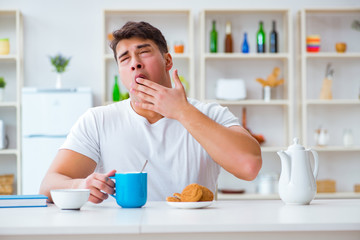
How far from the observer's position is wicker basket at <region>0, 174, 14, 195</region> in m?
4.54

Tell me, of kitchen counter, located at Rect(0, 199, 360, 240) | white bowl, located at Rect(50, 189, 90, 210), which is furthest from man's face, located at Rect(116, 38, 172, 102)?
kitchen counter, located at Rect(0, 199, 360, 240)

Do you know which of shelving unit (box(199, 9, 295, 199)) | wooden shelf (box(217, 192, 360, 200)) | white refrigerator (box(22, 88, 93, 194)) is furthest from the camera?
shelving unit (box(199, 9, 295, 199))

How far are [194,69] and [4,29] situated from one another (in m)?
1.89

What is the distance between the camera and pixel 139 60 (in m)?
1.96

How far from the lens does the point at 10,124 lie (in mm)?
4855

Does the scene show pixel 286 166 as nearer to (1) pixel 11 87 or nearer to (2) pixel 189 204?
(2) pixel 189 204

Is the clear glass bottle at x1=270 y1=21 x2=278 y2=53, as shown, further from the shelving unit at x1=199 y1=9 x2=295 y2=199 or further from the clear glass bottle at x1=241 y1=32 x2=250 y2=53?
the clear glass bottle at x1=241 y1=32 x2=250 y2=53

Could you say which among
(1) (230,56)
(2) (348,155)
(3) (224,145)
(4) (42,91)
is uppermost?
(1) (230,56)

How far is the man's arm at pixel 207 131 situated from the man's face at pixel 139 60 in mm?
187

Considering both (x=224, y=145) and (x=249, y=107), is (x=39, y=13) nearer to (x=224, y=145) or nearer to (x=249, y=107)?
(x=249, y=107)

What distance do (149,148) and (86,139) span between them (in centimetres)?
25

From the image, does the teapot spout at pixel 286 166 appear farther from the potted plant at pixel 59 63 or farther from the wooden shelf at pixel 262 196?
the potted plant at pixel 59 63

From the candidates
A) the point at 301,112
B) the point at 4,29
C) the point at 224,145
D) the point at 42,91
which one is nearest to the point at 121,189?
the point at 224,145

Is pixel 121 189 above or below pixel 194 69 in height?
below
